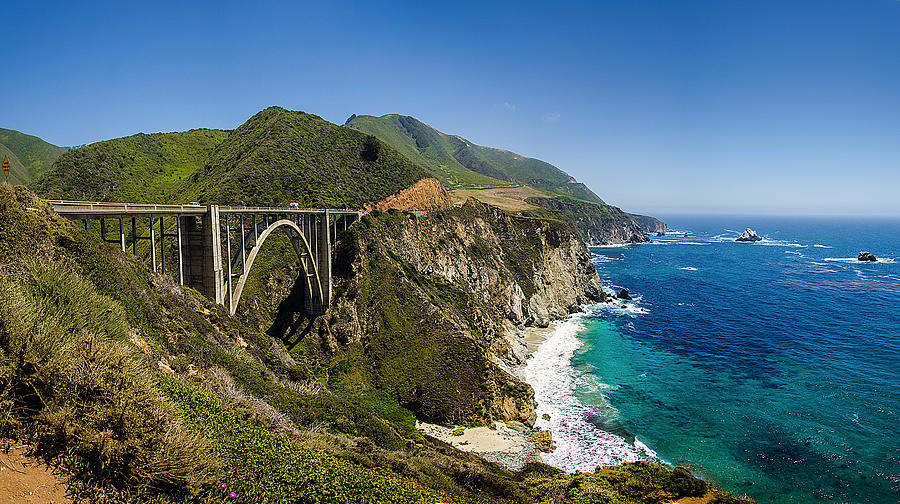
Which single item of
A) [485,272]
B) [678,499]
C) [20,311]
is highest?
[20,311]

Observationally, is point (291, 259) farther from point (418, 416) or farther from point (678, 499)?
point (678, 499)

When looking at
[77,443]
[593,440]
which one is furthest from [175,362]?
[593,440]

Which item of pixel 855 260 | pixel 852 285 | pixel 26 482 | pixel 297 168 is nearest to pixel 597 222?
pixel 855 260

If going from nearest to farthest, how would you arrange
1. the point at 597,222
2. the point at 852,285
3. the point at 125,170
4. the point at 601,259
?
the point at 125,170
the point at 852,285
the point at 601,259
the point at 597,222

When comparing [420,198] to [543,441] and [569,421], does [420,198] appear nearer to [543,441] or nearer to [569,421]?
[569,421]

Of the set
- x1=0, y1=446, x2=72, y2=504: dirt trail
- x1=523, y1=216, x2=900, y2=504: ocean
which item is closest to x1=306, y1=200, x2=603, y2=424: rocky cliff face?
x1=523, y1=216, x2=900, y2=504: ocean

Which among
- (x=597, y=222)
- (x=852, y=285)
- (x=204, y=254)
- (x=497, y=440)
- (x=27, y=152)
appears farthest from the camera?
(x=597, y=222)

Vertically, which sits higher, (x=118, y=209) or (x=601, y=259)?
(x=118, y=209)
